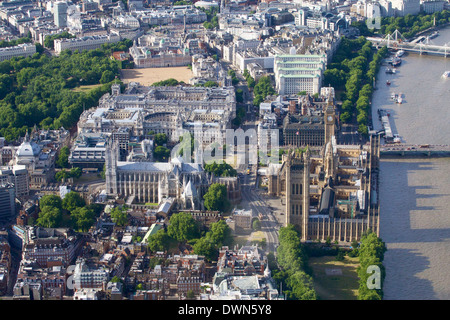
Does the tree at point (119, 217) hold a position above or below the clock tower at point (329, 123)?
below

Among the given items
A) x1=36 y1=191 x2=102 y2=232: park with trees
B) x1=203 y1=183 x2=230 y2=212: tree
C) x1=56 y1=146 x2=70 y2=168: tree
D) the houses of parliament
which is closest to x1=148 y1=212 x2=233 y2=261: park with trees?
x1=203 y1=183 x2=230 y2=212: tree

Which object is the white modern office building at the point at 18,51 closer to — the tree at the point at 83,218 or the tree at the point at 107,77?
the tree at the point at 107,77

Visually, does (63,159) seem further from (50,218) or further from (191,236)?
(191,236)

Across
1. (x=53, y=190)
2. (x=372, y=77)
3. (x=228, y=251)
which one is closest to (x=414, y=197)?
(x=228, y=251)

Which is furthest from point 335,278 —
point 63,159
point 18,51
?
point 18,51

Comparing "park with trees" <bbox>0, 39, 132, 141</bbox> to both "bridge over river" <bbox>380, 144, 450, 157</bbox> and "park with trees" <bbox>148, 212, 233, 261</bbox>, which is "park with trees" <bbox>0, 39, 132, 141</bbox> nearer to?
"park with trees" <bbox>148, 212, 233, 261</bbox>

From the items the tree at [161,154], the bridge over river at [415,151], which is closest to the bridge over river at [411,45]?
the bridge over river at [415,151]
